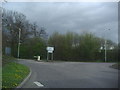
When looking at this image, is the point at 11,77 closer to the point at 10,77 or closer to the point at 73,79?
the point at 10,77

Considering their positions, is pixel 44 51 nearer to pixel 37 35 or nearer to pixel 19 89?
pixel 37 35

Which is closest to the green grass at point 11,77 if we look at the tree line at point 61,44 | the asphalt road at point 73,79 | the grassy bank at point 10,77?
the grassy bank at point 10,77

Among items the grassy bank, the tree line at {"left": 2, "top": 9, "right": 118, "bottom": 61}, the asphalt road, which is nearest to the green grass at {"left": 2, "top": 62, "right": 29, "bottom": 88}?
the grassy bank

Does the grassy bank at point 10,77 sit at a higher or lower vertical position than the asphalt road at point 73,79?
higher

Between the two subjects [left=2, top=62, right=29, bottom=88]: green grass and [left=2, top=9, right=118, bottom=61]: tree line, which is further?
[left=2, top=9, right=118, bottom=61]: tree line

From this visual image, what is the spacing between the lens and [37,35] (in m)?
69.1

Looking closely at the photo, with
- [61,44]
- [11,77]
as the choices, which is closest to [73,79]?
[11,77]

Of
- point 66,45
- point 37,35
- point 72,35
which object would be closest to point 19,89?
point 66,45

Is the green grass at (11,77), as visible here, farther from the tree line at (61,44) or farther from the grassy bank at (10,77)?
the tree line at (61,44)

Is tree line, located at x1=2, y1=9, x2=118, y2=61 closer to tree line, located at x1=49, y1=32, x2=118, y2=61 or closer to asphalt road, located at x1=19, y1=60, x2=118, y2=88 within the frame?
tree line, located at x1=49, y1=32, x2=118, y2=61

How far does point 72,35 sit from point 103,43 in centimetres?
848

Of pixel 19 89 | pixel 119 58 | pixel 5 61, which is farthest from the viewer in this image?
pixel 119 58

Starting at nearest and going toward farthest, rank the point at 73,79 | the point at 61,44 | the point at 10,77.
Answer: the point at 10,77, the point at 73,79, the point at 61,44

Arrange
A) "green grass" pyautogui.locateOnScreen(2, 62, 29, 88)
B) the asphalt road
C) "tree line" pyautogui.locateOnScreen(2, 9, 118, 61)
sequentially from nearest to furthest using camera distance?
1. "green grass" pyautogui.locateOnScreen(2, 62, 29, 88)
2. the asphalt road
3. "tree line" pyautogui.locateOnScreen(2, 9, 118, 61)
